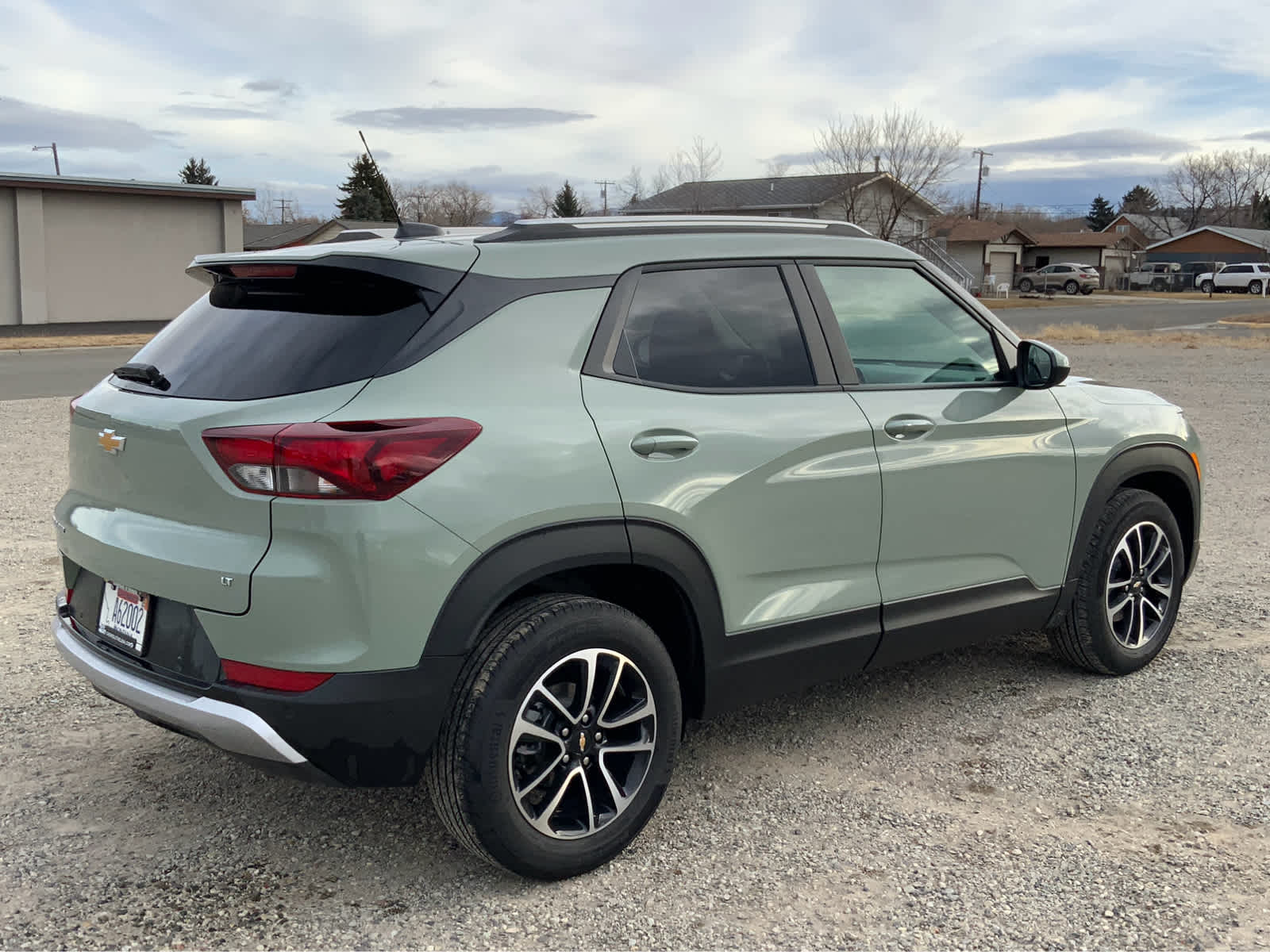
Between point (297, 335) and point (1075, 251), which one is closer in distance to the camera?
point (297, 335)

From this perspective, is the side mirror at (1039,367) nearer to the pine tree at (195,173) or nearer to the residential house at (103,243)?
the residential house at (103,243)

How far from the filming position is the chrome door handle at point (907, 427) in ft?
12.4

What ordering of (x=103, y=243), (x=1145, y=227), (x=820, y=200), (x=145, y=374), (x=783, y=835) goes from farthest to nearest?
(x=1145, y=227)
(x=820, y=200)
(x=103, y=243)
(x=783, y=835)
(x=145, y=374)

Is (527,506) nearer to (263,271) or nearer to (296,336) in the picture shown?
(296,336)

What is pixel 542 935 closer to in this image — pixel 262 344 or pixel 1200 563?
pixel 262 344

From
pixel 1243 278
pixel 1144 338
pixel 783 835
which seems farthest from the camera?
pixel 1243 278

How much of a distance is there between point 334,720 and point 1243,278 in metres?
69.4

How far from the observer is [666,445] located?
3232 millimetres

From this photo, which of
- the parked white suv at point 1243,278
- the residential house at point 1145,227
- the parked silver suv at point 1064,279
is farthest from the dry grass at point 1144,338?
the residential house at point 1145,227

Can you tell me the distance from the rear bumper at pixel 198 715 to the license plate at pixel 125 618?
72 mm

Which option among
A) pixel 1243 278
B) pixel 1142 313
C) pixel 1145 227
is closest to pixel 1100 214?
pixel 1145 227

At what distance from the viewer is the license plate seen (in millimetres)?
3068

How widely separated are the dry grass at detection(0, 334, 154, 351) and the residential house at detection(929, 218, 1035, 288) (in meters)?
49.7

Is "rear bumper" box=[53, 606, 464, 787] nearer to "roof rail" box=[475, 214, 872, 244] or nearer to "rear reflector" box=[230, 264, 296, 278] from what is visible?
"rear reflector" box=[230, 264, 296, 278]
